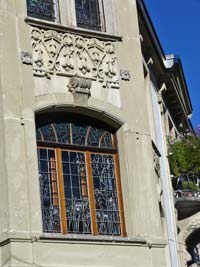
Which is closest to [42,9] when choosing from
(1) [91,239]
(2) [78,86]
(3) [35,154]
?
(2) [78,86]

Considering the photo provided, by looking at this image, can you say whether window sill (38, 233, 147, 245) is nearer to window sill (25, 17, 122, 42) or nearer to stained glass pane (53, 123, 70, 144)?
stained glass pane (53, 123, 70, 144)

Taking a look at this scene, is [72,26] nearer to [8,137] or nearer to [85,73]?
[85,73]

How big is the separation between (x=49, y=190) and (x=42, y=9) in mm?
4343

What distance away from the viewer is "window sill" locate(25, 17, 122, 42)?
1778cm

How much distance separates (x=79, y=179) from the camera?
57.4ft

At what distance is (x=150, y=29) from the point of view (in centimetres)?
2309

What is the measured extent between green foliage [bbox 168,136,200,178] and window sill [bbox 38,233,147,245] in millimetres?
6920

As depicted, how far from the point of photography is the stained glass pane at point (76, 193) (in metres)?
17.1

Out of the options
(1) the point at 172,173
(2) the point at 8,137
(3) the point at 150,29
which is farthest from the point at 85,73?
(1) the point at 172,173

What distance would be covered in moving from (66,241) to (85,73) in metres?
4.02

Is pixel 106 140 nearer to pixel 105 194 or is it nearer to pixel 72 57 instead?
pixel 105 194

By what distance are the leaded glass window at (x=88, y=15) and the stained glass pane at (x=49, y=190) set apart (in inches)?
135

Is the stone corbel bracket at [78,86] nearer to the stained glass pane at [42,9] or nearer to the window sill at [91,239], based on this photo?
the stained glass pane at [42,9]

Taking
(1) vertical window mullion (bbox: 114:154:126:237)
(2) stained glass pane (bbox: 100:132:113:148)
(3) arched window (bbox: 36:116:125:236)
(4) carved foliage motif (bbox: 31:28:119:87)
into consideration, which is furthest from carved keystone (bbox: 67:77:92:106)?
(1) vertical window mullion (bbox: 114:154:126:237)
